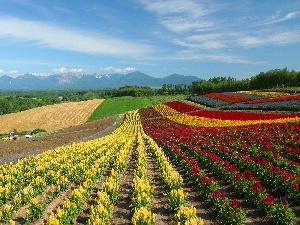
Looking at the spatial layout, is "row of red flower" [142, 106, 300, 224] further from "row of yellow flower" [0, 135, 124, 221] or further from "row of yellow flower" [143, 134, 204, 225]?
"row of yellow flower" [0, 135, 124, 221]

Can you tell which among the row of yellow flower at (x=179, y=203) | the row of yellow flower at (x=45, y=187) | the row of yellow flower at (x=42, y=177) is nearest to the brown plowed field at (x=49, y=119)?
the row of yellow flower at (x=42, y=177)

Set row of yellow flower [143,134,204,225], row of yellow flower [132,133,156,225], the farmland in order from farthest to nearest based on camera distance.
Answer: the farmland → row of yellow flower [143,134,204,225] → row of yellow flower [132,133,156,225]

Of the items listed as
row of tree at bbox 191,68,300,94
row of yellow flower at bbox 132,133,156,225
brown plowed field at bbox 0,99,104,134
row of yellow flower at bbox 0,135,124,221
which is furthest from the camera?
row of tree at bbox 191,68,300,94

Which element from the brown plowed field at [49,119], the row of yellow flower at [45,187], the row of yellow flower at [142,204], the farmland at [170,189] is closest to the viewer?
the row of yellow flower at [142,204]

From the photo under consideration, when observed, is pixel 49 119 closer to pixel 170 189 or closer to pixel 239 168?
pixel 239 168

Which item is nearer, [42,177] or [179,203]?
[179,203]

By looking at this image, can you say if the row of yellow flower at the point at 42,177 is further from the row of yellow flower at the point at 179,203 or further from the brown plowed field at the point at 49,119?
the brown plowed field at the point at 49,119


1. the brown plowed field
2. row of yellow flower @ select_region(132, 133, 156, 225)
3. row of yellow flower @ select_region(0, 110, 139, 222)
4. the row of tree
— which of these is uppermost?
the row of tree

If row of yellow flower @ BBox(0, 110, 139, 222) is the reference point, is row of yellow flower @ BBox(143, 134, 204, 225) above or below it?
above

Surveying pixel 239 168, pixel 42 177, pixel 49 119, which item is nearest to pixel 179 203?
pixel 239 168

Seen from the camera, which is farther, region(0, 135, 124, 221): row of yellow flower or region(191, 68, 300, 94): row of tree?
region(191, 68, 300, 94): row of tree

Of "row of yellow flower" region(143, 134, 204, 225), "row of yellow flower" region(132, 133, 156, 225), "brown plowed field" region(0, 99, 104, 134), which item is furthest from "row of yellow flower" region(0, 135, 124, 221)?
"brown plowed field" region(0, 99, 104, 134)

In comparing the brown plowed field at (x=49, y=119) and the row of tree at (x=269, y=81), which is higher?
the row of tree at (x=269, y=81)

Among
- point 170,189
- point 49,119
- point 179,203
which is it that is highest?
point 179,203
